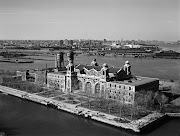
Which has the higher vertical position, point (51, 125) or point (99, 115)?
point (99, 115)

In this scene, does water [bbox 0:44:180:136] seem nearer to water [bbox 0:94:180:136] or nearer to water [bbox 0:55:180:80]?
water [bbox 0:94:180:136]

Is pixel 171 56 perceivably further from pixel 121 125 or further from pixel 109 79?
pixel 121 125

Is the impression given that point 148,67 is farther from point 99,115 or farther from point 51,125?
point 51,125

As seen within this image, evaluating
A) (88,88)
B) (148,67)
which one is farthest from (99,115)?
(148,67)

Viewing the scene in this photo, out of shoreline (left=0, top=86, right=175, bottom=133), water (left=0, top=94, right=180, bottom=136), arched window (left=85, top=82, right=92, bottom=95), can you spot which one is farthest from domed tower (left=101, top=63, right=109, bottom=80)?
water (left=0, top=94, right=180, bottom=136)

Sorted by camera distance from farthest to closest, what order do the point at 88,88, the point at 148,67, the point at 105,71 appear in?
the point at 148,67
the point at 88,88
the point at 105,71

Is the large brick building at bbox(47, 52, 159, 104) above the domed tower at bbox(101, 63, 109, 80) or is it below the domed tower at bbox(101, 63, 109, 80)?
below

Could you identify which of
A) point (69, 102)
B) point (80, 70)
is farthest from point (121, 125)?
point (80, 70)

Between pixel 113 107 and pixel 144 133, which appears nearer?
pixel 144 133
